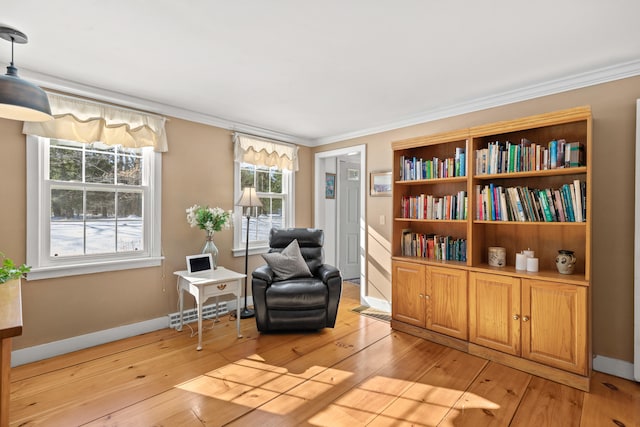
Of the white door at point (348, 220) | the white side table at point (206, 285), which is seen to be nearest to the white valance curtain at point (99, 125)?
the white side table at point (206, 285)

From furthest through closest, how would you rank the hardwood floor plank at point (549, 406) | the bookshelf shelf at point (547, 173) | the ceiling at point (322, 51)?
1. the bookshelf shelf at point (547, 173)
2. the hardwood floor plank at point (549, 406)
3. the ceiling at point (322, 51)

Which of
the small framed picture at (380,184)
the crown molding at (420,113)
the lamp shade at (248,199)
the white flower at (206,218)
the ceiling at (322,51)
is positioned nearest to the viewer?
the ceiling at (322,51)

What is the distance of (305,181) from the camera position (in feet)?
16.7

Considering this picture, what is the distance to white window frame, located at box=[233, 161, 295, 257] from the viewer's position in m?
4.19

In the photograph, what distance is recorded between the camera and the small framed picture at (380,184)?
4145mm

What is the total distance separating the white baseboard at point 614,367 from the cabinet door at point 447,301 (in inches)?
38.7

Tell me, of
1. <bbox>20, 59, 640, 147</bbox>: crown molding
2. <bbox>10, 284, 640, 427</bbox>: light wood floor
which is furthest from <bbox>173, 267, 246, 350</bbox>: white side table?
<bbox>20, 59, 640, 147</bbox>: crown molding

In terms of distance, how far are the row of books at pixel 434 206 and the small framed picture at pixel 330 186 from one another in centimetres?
175

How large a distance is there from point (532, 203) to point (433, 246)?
1.05 m

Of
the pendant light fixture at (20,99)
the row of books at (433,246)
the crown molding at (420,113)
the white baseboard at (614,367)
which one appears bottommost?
the white baseboard at (614,367)

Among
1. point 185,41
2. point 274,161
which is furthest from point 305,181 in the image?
point 185,41

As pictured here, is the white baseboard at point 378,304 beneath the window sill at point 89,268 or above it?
beneath

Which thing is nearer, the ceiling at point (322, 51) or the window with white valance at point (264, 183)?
the ceiling at point (322, 51)

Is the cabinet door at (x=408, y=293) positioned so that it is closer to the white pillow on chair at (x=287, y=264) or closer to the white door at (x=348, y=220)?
the white pillow on chair at (x=287, y=264)
